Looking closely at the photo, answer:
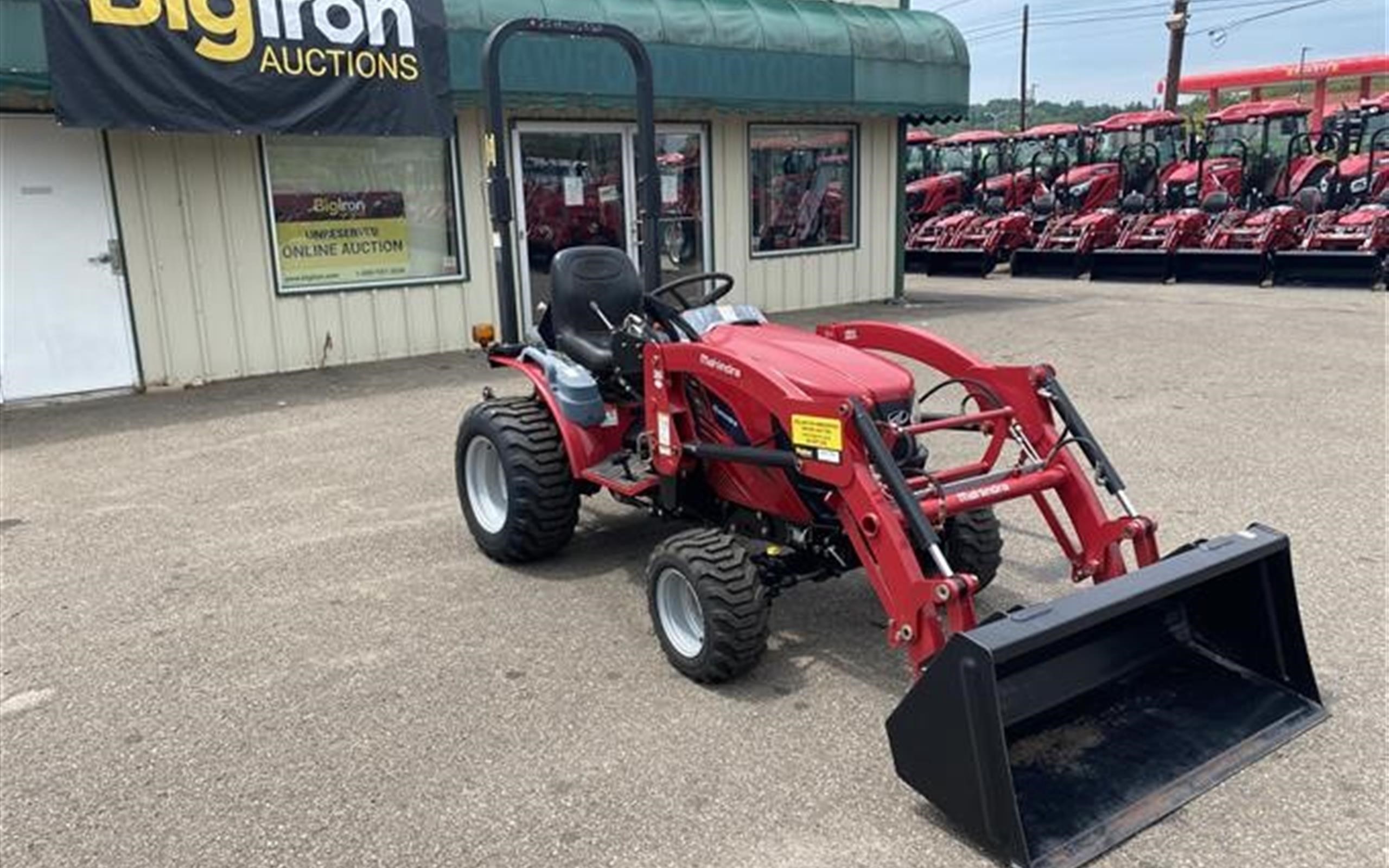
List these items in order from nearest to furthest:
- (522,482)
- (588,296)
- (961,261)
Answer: (522,482) < (588,296) < (961,261)

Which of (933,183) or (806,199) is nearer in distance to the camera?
(806,199)

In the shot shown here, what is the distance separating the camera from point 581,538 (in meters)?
5.00

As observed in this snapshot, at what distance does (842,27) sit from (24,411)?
851 centimetres

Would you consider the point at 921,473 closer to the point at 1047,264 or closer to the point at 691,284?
the point at 691,284

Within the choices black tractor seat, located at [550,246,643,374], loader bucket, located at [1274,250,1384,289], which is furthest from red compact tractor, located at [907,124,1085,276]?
black tractor seat, located at [550,246,643,374]

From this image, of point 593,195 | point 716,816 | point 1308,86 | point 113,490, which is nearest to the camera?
point 716,816

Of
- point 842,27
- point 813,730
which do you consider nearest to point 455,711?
point 813,730

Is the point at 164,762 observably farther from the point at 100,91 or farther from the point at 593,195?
the point at 593,195

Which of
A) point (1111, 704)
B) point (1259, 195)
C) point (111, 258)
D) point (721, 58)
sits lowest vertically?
point (1111, 704)

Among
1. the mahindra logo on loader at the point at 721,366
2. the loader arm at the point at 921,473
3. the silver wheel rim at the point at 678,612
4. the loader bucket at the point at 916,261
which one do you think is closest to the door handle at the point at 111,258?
the loader arm at the point at 921,473

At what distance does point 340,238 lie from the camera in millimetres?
9586

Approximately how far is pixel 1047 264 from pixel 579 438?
1397 centimetres

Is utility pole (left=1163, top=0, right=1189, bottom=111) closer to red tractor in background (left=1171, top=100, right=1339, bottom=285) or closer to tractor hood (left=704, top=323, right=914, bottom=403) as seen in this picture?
red tractor in background (left=1171, top=100, right=1339, bottom=285)

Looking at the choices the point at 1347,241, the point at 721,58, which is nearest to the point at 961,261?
the point at 1347,241
